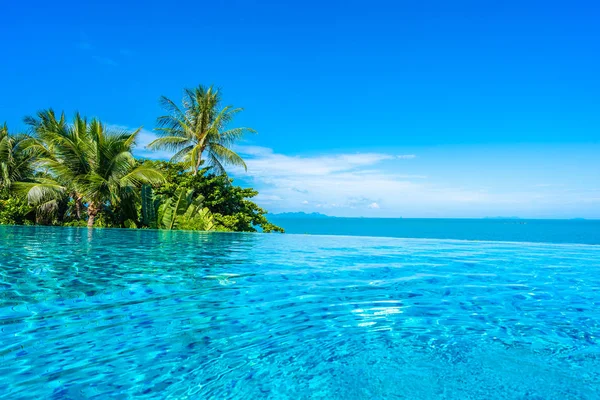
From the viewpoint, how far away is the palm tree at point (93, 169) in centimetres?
1366

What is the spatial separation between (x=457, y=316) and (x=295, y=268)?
10.2 ft

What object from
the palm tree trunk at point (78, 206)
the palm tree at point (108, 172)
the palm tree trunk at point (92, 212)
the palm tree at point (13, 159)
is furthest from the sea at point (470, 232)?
the palm tree at point (13, 159)

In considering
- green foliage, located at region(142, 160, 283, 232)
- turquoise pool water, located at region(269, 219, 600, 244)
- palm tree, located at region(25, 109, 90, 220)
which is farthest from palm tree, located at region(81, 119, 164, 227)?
turquoise pool water, located at region(269, 219, 600, 244)

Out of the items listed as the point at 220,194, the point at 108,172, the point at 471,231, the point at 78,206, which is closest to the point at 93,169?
the point at 108,172

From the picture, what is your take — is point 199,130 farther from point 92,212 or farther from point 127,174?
point 92,212

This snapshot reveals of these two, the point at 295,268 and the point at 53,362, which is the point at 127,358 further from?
the point at 295,268

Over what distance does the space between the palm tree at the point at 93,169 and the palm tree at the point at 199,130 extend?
4.59 meters

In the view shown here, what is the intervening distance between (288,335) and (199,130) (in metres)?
18.0

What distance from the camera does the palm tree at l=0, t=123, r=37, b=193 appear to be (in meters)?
16.3

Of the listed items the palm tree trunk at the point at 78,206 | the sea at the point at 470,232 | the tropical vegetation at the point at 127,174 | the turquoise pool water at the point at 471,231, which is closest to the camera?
the tropical vegetation at the point at 127,174

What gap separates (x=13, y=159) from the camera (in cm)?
1667

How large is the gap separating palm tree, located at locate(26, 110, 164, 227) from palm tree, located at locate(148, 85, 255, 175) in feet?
15.1

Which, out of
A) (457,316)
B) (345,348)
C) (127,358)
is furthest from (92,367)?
(457,316)

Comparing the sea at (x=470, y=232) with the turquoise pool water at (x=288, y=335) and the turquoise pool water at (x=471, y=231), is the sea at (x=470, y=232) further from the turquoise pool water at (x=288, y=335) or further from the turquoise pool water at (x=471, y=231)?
the turquoise pool water at (x=288, y=335)
